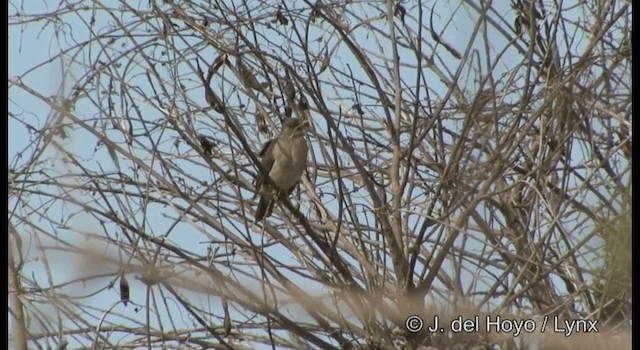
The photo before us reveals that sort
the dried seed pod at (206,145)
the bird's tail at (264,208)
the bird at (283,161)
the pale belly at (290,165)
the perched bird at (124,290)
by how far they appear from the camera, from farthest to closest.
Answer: the pale belly at (290,165) < the bird's tail at (264,208) < the bird at (283,161) < the dried seed pod at (206,145) < the perched bird at (124,290)

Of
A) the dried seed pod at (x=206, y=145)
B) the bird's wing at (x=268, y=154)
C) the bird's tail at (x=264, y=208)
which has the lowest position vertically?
the dried seed pod at (x=206, y=145)

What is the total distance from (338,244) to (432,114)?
72 centimetres

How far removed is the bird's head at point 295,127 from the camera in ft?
19.0

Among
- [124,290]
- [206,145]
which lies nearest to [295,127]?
[206,145]

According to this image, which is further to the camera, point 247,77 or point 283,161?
point 283,161

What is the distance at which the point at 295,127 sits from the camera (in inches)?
235

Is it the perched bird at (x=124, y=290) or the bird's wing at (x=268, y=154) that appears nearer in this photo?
the perched bird at (x=124, y=290)

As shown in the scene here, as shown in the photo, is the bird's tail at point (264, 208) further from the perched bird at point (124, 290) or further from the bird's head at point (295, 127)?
the perched bird at point (124, 290)

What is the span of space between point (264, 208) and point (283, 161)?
1.36ft

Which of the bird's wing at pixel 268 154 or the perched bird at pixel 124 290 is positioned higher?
the bird's wing at pixel 268 154

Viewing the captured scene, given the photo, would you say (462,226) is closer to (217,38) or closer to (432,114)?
(432,114)

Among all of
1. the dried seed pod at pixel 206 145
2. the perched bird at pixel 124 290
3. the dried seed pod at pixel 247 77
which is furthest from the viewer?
the dried seed pod at pixel 247 77

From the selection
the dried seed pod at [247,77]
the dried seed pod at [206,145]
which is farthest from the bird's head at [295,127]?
the dried seed pod at [206,145]

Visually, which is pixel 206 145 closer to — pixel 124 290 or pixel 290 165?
pixel 124 290
